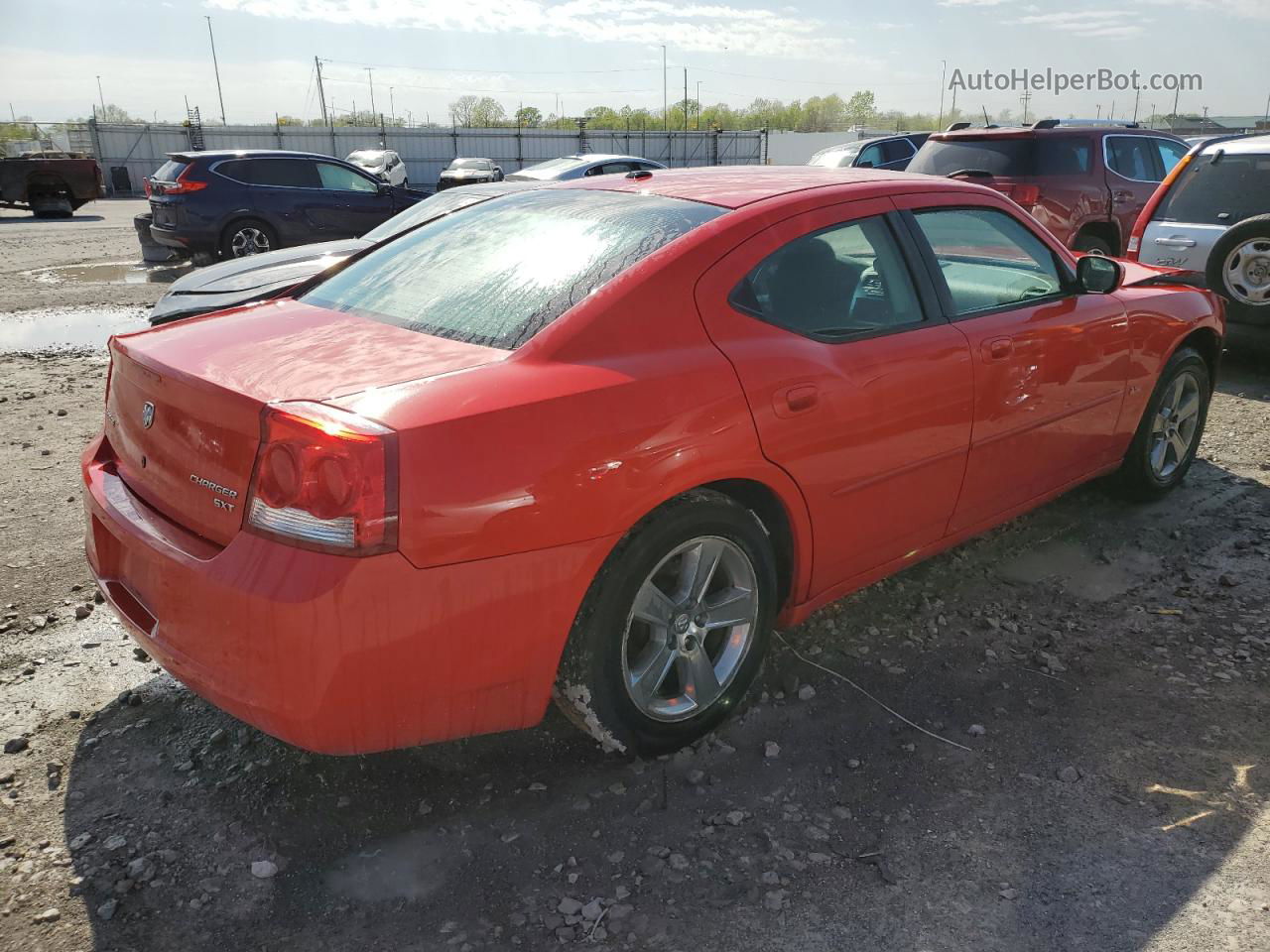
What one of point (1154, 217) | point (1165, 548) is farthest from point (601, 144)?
point (1165, 548)

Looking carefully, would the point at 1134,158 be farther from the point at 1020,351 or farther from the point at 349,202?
the point at 349,202

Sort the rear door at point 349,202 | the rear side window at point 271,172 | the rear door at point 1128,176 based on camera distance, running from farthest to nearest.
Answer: the rear door at point 349,202, the rear side window at point 271,172, the rear door at point 1128,176

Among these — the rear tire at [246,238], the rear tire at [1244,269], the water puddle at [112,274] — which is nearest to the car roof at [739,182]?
the rear tire at [1244,269]

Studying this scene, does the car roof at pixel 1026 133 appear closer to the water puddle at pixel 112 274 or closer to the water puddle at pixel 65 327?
the water puddle at pixel 65 327

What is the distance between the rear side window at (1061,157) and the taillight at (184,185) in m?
9.78

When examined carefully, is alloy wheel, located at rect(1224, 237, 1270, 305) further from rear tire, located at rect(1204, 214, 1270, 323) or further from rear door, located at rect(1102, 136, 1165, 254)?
rear door, located at rect(1102, 136, 1165, 254)

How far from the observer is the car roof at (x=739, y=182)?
124 inches

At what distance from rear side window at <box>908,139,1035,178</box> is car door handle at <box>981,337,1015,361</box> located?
698cm

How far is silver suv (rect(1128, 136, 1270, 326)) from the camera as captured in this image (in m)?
6.31

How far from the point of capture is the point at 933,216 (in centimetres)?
353

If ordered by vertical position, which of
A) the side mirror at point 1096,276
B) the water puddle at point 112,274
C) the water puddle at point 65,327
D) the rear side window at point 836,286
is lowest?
the water puddle at point 65,327

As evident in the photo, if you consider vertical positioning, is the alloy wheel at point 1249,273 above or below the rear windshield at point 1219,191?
below

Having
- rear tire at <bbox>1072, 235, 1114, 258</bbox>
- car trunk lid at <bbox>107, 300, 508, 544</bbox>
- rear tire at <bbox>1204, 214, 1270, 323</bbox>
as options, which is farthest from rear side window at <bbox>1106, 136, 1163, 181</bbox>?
car trunk lid at <bbox>107, 300, 508, 544</bbox>

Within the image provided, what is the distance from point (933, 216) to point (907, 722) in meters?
1.76
